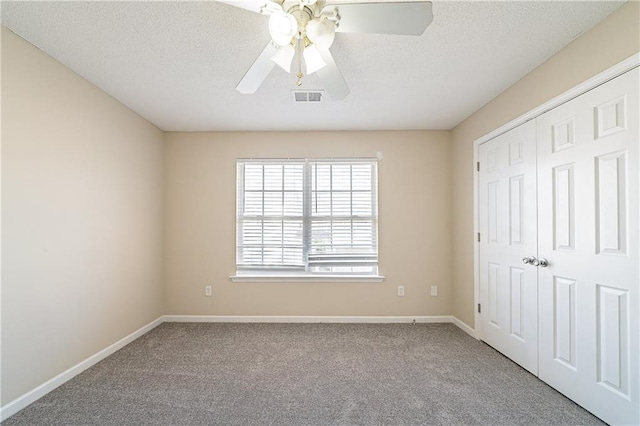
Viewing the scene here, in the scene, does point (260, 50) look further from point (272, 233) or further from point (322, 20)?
point (272, 233)

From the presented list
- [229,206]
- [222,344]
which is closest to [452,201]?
[229,206]

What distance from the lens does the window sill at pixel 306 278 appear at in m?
4.04

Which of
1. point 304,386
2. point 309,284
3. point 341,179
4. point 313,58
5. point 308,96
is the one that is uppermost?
point 308,96

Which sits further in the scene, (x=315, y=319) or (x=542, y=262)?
(x=315, y=319)

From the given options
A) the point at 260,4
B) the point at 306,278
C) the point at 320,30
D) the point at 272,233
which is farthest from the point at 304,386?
the point at 260,4

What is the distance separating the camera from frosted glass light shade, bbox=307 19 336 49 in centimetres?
153

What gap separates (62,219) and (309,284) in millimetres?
2621

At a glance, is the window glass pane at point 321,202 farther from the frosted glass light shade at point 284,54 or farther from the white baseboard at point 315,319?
the frosted glass light shade at point 284,54

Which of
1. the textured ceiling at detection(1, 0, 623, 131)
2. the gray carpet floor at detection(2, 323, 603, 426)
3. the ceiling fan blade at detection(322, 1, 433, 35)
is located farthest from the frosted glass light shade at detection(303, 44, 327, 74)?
the gray carpet floor at detection(2, 323, 603, 426)

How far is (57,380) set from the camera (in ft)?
7.88

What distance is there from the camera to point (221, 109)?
3.35 metres

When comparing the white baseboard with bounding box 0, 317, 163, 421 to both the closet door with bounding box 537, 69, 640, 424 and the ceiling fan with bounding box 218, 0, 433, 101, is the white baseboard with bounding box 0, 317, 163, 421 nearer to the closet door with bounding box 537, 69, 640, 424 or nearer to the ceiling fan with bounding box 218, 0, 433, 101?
the ceiling fan with bounding box 218, 0, 433, 101

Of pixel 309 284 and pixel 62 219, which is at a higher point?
pixel 62 219

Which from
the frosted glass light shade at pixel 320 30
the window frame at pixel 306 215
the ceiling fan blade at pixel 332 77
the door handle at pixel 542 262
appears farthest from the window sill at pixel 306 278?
the frosted glass light shade at pixel 320 30
